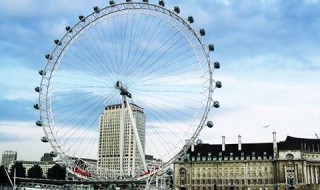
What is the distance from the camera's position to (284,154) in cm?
11525

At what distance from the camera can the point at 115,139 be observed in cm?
11175

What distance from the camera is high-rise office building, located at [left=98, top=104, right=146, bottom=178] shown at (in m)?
57.2

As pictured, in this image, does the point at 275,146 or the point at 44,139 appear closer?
the point at 44,139

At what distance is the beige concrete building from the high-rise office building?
50.9 feet

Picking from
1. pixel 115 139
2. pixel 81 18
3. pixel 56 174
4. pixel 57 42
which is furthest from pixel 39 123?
pixel 56 174

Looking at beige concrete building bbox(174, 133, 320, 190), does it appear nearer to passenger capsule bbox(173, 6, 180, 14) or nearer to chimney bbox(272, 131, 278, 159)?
chimney bbox(272, 131, 278, 159)

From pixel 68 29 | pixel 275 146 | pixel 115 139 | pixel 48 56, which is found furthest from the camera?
pixel 275 146

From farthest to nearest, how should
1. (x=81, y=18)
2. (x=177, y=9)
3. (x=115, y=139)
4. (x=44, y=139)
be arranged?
1. (x=115, y=139)
2. (x=81, y=18)
3. (x=44, y=139)
4. (x=177, y=9)

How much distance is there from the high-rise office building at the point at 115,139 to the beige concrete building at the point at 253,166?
15.5m

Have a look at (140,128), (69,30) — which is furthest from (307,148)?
(69,30)

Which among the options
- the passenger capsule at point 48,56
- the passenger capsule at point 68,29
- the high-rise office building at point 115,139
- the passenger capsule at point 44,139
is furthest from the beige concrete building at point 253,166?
the passenger capsule at point 68,29

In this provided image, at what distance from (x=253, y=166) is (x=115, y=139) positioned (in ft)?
128

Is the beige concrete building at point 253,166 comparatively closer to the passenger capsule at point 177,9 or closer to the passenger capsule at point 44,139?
the passenger capsule at point 44,139

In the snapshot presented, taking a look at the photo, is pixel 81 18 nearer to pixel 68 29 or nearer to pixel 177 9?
pixel 68 29
